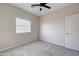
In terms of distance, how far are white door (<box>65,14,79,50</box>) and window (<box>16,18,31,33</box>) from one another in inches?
118

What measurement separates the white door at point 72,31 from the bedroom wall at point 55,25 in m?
0.35

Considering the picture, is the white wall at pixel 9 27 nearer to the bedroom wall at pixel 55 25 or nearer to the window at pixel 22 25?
the window at pixel 22 25

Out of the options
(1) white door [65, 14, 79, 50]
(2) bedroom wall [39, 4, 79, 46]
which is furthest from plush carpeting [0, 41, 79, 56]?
(2) bedroom wall [39, 4, 79, 46]

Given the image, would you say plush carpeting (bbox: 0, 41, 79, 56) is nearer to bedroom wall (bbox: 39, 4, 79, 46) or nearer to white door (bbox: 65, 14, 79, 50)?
white door (bbox: 65, 14, 79, 50)

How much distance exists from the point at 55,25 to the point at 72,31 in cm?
153

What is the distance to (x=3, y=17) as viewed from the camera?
3.67 m

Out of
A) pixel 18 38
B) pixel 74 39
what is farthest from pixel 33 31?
pixel 74 39

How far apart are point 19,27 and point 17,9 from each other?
121 centimetres

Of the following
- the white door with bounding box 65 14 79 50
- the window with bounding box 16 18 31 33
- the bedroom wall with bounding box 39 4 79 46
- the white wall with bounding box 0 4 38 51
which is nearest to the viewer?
the white wall with bounding box 0 4 38 51

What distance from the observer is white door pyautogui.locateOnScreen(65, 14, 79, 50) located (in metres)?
3.87

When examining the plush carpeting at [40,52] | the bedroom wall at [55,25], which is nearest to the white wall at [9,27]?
the plush carpeting at [40,52]

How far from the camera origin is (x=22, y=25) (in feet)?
17.5

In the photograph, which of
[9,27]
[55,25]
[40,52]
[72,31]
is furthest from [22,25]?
[72,31]

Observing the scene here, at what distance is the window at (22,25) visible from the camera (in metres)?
4.85
